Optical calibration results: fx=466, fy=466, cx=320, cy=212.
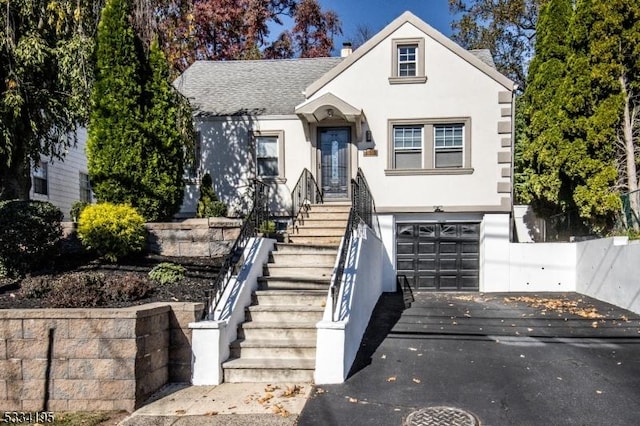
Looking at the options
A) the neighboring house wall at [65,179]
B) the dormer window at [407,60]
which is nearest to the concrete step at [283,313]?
the dormer window at [407,60]

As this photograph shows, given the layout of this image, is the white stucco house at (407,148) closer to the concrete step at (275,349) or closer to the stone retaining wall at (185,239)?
the stone retaining wall at (185,239)

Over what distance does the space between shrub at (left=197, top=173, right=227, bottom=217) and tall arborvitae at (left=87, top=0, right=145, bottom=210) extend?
2.60m

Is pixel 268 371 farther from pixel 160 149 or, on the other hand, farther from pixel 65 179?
pixel 65 179

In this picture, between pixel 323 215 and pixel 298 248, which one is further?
pixel 323 215

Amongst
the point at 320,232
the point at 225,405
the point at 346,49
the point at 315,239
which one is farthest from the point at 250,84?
the point at 225,405

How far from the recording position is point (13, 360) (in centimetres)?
482

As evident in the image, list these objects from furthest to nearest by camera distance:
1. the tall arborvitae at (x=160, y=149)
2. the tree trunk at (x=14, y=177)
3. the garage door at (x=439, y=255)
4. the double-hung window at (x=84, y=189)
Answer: the double-hung window at (x=84, y=189), the garage door at (x=439, y=255), the tree trunk at (x=14, y=177), the tall arborvitae at (x=160, y=149)

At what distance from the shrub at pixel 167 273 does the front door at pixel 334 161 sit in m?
6.10

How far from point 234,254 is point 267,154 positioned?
6200 mm

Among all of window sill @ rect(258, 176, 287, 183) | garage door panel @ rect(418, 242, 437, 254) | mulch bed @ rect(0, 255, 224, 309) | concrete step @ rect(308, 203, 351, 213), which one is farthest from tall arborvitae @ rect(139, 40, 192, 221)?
garage door panel @ rect(418, 242, 437, 254)

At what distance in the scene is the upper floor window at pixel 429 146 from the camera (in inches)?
467

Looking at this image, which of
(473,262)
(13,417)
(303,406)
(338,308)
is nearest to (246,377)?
(303,406)

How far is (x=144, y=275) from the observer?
22.8 feet

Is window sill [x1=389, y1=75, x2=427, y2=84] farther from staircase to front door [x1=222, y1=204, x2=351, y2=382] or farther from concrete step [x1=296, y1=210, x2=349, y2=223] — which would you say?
staircase to front door [x1=222, y1=204, x2=351, y2=382]
